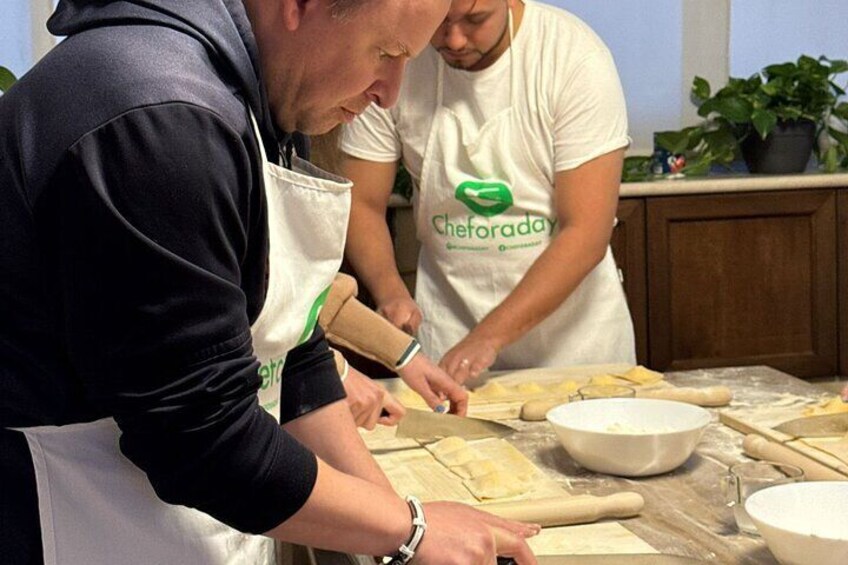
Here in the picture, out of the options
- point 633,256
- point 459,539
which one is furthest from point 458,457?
point 633,256

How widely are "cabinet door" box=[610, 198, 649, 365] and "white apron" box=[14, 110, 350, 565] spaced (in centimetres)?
220

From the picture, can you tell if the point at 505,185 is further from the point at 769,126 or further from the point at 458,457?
the point at 769,126

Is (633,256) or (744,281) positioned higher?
(633,256)

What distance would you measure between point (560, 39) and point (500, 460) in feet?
3.23

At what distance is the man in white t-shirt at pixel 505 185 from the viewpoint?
7.02 feet

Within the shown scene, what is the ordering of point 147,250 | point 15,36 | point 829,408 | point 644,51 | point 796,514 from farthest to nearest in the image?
point 644,51, point 15,36, point 829,408, point 796,514, point 147,250

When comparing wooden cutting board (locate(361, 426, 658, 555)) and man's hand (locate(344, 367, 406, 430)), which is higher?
man's hand (locate(344, 367, 406, 430))

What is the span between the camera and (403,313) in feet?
7.06

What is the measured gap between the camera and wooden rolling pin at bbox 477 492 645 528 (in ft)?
4.04

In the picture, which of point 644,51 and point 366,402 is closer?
point 366,402

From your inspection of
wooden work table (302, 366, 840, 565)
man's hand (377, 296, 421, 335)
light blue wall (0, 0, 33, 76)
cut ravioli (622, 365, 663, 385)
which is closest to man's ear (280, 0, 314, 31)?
wooden work table (302, 366, 840, 565)

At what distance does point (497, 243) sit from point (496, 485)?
0.90m

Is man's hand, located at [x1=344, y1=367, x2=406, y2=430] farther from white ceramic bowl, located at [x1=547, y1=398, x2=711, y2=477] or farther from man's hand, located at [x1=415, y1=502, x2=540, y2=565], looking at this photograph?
man's hand, located at [x1=415, y1=502, x2=540, y2=565]

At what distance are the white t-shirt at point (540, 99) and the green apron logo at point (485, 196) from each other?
0.30ft
